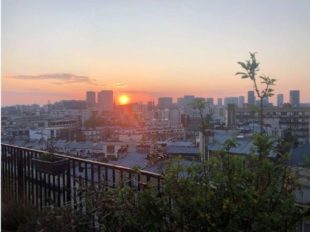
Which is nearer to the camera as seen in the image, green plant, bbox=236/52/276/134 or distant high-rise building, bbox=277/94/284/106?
green plant, bbox=236/52/276/134

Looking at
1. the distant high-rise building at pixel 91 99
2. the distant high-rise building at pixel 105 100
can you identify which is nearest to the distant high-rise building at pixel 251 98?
the distant high-rise building at pixel 105 100

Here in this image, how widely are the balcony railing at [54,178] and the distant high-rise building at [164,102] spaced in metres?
1.37

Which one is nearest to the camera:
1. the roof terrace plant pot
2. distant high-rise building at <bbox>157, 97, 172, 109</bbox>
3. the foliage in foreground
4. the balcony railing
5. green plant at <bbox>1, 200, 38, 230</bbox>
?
the foliage in foreground

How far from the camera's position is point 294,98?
203 centimetres

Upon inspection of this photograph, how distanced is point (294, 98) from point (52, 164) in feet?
6.25

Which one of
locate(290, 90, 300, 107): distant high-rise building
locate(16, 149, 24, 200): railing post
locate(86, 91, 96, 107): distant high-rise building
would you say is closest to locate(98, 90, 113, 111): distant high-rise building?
locate(86, 91, 96, 107): distant high-rise building

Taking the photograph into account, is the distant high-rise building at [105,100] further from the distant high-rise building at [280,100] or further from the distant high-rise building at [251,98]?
the distant high-rise building at [251,98]

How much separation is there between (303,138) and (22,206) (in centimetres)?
232

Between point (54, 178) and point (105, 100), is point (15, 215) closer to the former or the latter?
point (54, 178)

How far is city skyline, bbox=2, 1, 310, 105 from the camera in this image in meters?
2.51

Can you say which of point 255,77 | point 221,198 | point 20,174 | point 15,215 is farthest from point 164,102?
point 221,198

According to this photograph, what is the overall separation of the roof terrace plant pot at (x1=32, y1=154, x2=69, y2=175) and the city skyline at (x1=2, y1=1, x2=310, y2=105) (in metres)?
0.59

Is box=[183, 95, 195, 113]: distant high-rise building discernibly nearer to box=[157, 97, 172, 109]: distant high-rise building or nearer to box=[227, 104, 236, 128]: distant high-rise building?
box=[227, 104, 236, 128]: distant high-rise building

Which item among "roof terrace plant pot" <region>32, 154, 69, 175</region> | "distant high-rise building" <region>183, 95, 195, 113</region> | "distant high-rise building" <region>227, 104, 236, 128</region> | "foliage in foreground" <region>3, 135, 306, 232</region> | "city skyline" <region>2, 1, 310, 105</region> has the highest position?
"city skyline" <region>2, 1, 310, 105</region>
